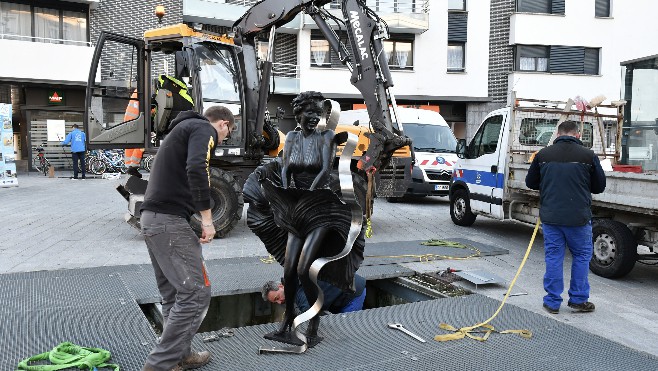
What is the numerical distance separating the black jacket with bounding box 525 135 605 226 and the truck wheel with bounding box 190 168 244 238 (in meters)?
4.96

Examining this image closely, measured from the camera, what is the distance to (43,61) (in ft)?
70.2

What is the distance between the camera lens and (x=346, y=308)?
5637 millimetres

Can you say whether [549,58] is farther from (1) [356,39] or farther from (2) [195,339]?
(2) [195,339]

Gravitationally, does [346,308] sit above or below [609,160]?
below

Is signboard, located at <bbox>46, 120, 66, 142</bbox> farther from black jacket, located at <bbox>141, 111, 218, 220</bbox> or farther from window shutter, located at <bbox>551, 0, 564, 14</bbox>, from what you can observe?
black jacket, located at <bbox>141, 111, 218, 220</bbox>

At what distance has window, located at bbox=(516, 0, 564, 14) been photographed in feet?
83.9

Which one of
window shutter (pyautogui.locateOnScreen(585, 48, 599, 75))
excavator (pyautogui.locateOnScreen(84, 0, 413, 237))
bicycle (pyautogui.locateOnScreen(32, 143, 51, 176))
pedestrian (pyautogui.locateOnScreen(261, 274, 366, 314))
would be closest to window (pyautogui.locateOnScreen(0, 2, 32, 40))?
bicycle (pyautogui.locateOnScreen(32, 143, 51, 176))

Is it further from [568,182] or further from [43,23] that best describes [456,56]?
[568,182]

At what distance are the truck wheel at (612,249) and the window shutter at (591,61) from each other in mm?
21589

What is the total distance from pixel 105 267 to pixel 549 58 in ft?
78.4

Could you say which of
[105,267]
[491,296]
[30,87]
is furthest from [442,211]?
[30,87]

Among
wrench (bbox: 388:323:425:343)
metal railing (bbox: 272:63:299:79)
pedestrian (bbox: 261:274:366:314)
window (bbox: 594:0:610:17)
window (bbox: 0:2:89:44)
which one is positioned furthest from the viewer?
window (bbox: 594:0:610:17)

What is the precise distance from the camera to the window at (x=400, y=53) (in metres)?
26.1

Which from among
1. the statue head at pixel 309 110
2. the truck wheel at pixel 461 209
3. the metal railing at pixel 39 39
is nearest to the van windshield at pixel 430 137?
the truck wheel at pixel 461 209
